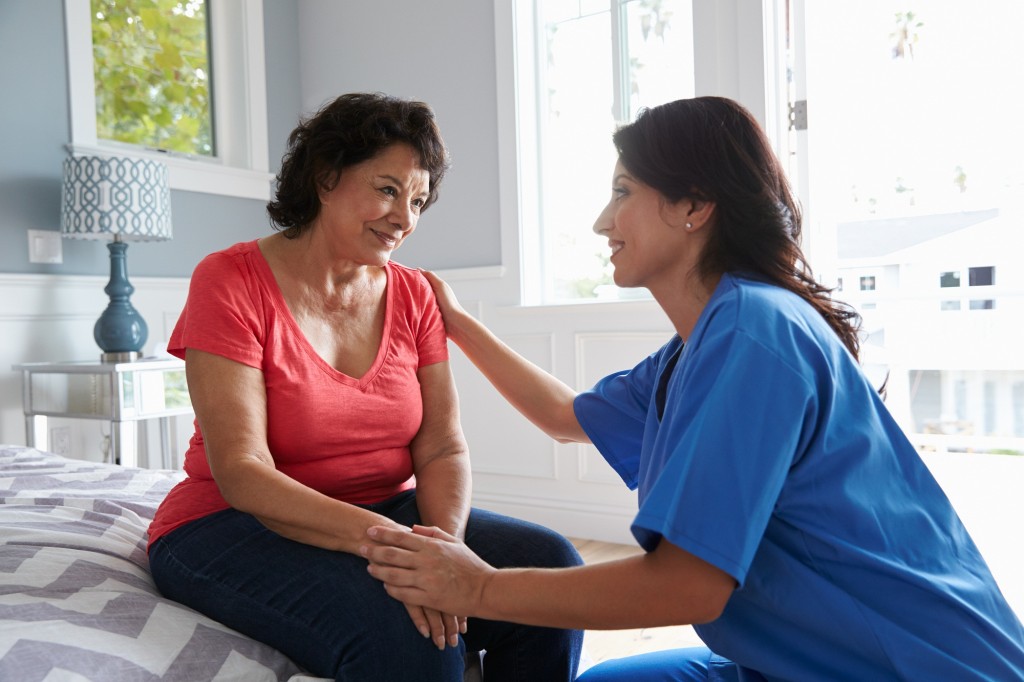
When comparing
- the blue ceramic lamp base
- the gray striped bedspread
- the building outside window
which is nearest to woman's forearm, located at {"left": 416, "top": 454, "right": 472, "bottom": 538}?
the gray striped bedspread

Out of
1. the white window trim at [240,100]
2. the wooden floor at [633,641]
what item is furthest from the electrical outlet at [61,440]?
the wooden floor at [633,641]

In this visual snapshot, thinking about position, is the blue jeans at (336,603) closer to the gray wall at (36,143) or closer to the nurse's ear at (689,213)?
the nurse's ear at (689,213)

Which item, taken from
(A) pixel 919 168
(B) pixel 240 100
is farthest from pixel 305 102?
(A) pixel 919 168

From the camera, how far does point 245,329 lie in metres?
1.21

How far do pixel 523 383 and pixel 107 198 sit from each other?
1899 mm

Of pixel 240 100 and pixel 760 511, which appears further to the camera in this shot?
pixel 240 100

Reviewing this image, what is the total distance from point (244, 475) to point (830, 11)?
279 cm

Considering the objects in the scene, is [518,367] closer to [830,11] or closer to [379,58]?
[830,11]

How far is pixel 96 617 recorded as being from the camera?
93 cm

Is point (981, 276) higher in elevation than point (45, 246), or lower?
lower

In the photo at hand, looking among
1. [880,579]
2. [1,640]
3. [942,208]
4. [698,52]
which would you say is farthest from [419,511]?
[942,208]

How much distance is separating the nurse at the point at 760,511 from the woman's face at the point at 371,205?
521 mm

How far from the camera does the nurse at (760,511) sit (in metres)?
0.76

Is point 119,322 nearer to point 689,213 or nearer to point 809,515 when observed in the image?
point 689,213
